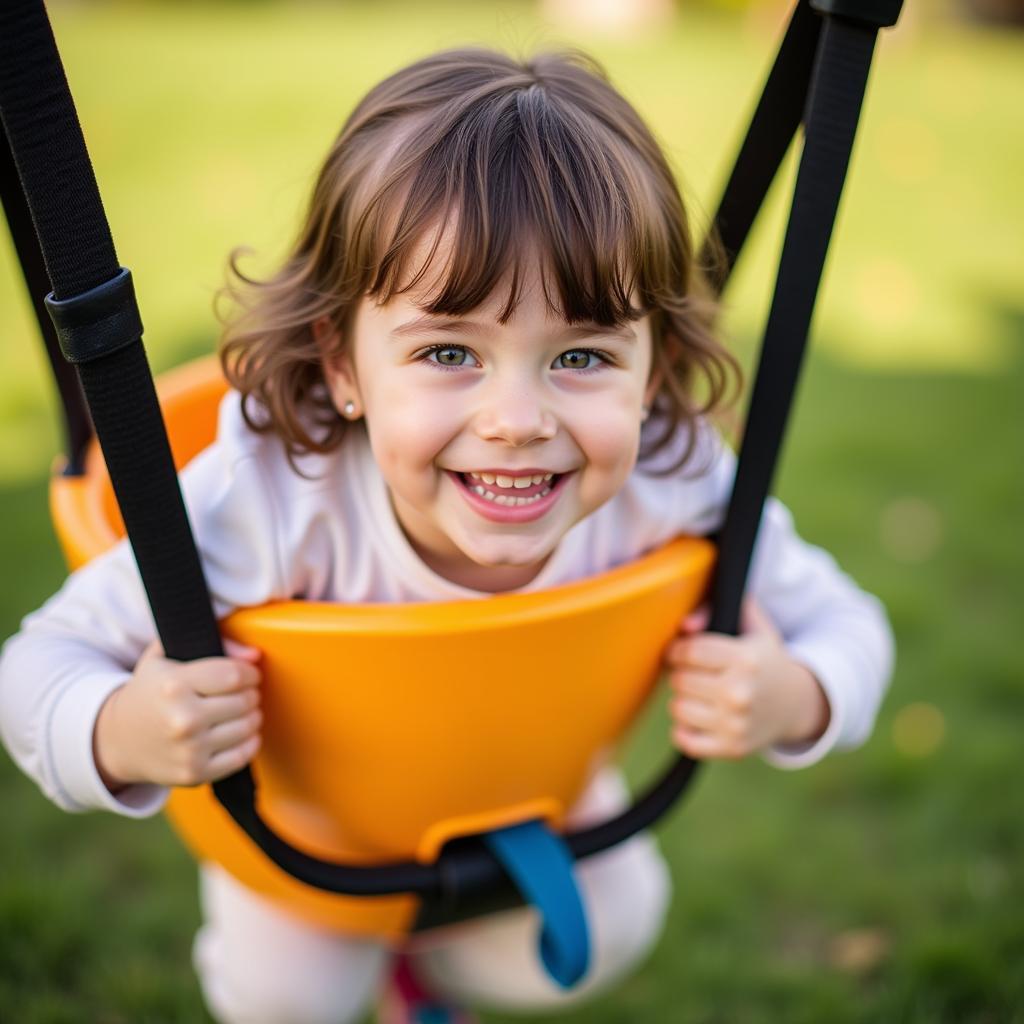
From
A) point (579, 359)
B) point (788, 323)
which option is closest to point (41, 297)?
point (579, 359)

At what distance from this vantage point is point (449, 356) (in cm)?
99

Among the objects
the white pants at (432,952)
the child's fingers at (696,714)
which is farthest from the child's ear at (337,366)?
the white pants at (432,952)

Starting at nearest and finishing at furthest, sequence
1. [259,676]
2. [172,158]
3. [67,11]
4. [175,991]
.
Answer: [259,676] → [175,991] → [172,158] → [67,11]

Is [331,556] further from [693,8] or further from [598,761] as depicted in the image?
[693,8]

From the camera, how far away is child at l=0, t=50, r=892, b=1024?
963 mm

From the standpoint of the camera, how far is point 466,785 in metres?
1.12

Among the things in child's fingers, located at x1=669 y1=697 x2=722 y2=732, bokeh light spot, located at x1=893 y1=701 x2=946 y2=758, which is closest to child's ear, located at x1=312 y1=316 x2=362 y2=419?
child's fingers, located at x1=669 y1=697 x2=722 y2=732

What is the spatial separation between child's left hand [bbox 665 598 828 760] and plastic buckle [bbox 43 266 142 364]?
62 cm

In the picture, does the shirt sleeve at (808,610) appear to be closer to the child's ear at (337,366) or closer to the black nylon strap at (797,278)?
the black nylon strap at (797,278)

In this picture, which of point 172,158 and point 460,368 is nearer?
point 460,368

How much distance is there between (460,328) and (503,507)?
0.54 ft

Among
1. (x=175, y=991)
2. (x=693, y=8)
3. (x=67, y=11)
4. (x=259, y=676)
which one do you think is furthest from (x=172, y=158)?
(x=693, y=8)

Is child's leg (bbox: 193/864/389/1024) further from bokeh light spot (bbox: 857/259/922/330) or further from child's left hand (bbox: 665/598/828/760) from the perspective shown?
bokeh light spot (bbox: 857/259/922/330)

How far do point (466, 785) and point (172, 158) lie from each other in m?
4.54
